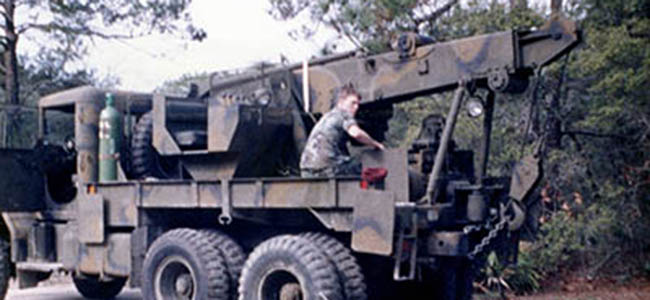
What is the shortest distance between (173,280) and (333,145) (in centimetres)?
227

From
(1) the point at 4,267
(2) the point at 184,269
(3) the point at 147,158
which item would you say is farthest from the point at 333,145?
(1) the point at 4,267

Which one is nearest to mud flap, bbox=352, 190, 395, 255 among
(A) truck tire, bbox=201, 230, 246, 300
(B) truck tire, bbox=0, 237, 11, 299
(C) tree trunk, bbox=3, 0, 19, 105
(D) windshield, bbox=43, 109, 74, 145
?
(A) truck tire, bbox=201, 230, 246, 300

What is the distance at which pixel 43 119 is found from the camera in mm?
11500

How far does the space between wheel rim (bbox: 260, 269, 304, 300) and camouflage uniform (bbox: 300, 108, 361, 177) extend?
40.7 inches

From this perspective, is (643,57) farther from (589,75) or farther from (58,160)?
(58,160)

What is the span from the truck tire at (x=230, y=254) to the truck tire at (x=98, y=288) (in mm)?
3387

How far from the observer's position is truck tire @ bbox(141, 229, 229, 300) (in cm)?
874

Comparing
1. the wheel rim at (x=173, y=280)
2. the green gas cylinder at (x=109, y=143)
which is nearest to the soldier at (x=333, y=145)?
the wheel rim at (x=173, y=280)

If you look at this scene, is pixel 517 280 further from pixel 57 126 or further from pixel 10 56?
pixel 10 56

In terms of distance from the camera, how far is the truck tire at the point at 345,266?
25.7 feet

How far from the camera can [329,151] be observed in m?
8.66

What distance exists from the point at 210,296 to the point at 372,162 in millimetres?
2136

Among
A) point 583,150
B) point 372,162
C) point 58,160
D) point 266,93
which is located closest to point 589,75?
point 583,150

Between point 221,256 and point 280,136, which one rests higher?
point 280,136
